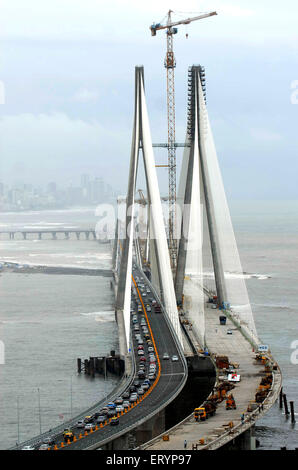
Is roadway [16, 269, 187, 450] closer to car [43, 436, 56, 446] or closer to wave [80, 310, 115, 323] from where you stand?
car [43, 436, 56, 446]

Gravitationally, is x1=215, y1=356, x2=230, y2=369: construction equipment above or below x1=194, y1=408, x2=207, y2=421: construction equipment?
below

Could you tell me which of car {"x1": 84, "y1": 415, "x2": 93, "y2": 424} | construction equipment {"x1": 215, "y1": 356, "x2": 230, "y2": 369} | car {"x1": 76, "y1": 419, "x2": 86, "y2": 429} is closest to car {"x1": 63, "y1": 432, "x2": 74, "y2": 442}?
car {"x1": 76, "y1": 419, "x2": 86, "y2": 429}

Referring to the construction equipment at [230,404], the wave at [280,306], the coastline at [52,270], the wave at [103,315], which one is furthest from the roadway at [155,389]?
the coastline at [52,270]
